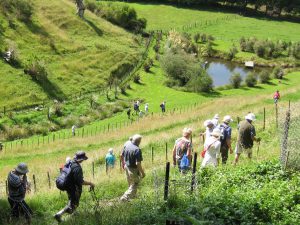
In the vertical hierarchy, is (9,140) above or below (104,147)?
below

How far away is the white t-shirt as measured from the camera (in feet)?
53.6

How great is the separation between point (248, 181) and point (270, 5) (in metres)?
115

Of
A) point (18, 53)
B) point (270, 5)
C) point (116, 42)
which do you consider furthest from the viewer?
point (270, 5)

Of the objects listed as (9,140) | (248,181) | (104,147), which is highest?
(248,181)

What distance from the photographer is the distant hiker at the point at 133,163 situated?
14.6 m

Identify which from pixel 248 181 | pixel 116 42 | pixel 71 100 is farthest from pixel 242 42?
pixel 248 181

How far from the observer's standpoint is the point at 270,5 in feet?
403

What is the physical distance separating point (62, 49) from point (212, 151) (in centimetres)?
5601

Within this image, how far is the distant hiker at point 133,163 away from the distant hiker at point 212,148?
8.52 ft

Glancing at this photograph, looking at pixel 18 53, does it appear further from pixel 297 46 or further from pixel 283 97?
pixel 297 46

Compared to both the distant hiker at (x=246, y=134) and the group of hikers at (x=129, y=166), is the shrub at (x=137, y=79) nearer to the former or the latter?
the group of hikers at (x=129, y=166)

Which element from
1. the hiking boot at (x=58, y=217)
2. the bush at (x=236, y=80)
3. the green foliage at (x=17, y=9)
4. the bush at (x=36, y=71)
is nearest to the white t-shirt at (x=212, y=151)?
the hiking boot at (x=58, y=217)

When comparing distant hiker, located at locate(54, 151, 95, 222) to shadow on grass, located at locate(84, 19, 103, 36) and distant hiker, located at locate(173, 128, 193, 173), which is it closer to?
distant hiker, located at locate(173, 128, 193, 173)

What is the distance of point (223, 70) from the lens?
271 feet
